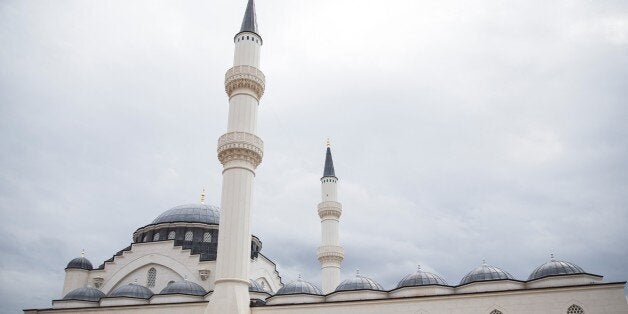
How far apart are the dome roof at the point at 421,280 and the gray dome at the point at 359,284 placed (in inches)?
35.7

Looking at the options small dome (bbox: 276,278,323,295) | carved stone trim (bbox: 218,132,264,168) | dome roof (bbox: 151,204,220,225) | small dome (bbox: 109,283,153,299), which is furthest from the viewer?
dome roof (bbox: 151,204,220,225)

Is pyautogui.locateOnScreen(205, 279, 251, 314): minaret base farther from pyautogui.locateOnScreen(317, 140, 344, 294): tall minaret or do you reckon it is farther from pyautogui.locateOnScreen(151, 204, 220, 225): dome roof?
pyautogui.locateOnScreen(151, 204, 220, 225): dome roof

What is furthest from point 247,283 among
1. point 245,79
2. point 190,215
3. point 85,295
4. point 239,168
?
point 190,215

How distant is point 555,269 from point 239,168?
1111cm

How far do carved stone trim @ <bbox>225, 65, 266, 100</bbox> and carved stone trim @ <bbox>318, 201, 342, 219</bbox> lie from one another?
8531mm

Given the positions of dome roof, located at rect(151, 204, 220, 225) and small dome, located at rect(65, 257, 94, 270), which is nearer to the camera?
small dome, located at rect(65, 257, 94, 270)

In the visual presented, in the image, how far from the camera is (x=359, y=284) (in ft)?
56.4

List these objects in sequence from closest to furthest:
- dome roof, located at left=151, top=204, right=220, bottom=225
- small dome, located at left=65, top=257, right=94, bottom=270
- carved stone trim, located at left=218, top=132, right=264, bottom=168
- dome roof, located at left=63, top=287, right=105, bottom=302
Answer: carved stone trim, located at left=218, top=132, right=264, bottom=168 < dome roof, located at left=63, top=287, right=105, bottom=302 < small dome, located at left=65, top=257, right=94, bottom=270 < dome roof, located at left=151, top=204, right=220, bottom=225

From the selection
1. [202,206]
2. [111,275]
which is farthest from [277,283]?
[111,275]

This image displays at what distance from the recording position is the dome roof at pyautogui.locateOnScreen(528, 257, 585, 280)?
15531 mm

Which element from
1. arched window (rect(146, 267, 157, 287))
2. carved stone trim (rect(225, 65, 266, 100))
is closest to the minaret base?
carved stone trim (rect(225, 65, 266, 100))

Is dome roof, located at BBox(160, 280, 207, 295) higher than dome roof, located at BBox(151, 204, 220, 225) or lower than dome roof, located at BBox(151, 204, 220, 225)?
lower

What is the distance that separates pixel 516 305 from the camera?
49.6 ft

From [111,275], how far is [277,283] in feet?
29.4
